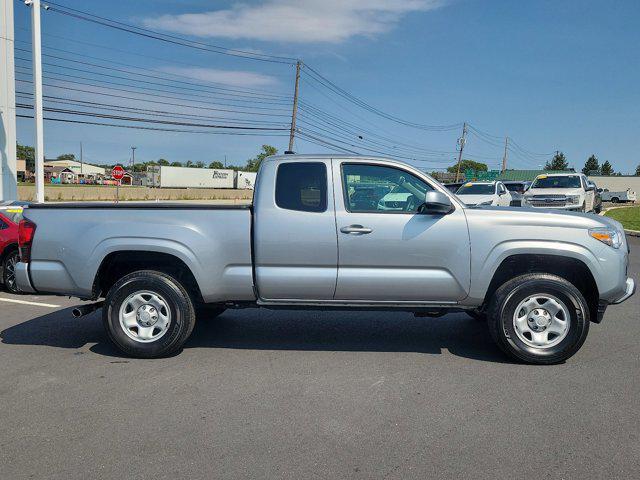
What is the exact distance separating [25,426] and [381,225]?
3.28 m

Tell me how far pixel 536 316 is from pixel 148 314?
373 cm

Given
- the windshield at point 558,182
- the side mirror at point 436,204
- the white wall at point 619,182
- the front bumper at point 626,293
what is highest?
the white wall at point 619,182

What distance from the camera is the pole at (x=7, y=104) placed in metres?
19.5

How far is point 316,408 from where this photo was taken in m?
4.12

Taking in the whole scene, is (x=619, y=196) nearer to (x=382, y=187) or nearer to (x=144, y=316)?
(x=382, y=187)

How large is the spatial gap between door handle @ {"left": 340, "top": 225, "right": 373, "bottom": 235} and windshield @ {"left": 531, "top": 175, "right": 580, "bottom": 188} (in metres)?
17.7

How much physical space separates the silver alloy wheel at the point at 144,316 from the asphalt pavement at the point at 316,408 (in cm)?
27

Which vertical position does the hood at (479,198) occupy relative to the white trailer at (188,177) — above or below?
above

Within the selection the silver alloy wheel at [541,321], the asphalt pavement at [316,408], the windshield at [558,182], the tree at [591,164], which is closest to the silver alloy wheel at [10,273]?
the asphalt pavement at [316,408]

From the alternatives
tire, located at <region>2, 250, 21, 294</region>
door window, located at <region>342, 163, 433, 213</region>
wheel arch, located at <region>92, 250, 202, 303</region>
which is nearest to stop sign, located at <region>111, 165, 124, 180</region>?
tire, located at <region>2, 250, 21, 294</region>

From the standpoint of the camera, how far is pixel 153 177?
6975cm

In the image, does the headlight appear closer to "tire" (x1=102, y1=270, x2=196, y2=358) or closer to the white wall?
"tire" (x1=102, y1=270, x2=196, y2=358)

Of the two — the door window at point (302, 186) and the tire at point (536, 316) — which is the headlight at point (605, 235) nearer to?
the tire at point (536, 316)

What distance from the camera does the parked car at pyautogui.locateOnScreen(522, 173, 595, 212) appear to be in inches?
771
